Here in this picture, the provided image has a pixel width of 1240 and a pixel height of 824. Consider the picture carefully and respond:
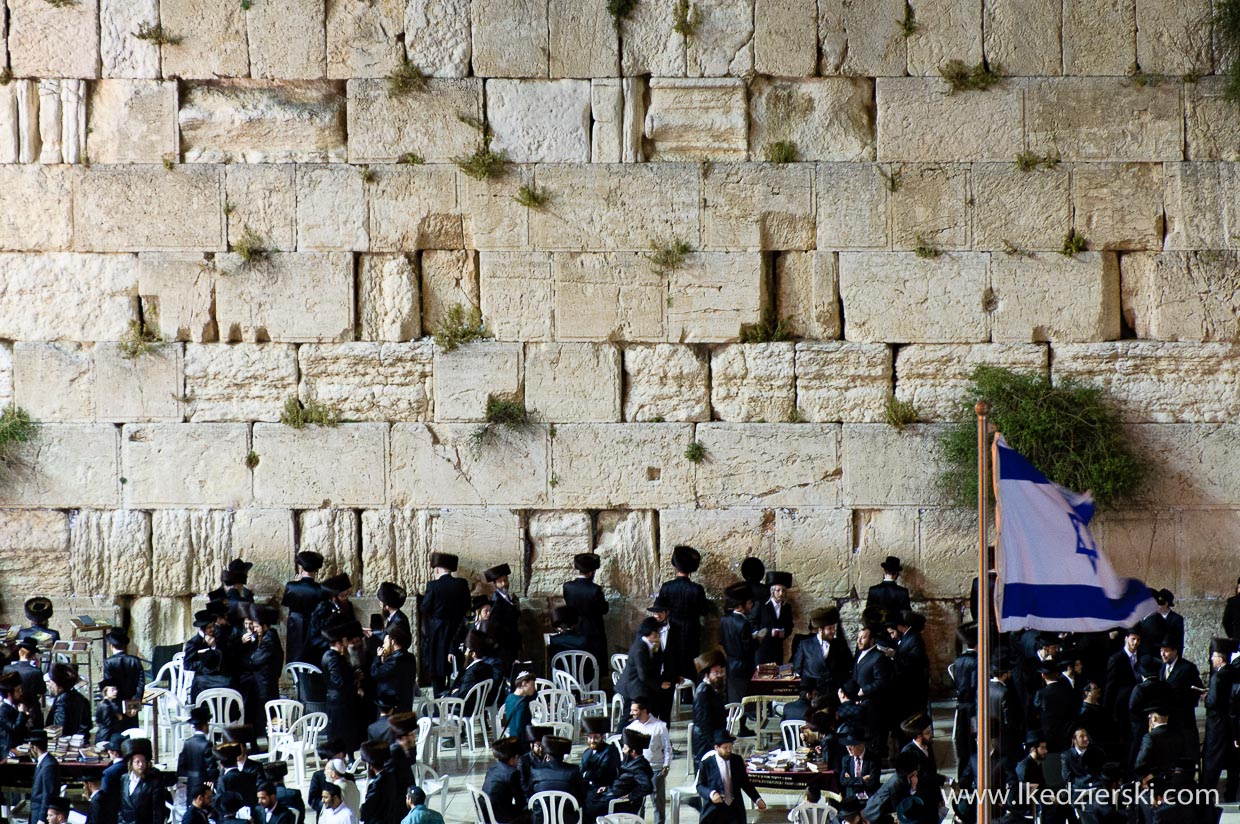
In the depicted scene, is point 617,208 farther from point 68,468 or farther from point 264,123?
point 68,468

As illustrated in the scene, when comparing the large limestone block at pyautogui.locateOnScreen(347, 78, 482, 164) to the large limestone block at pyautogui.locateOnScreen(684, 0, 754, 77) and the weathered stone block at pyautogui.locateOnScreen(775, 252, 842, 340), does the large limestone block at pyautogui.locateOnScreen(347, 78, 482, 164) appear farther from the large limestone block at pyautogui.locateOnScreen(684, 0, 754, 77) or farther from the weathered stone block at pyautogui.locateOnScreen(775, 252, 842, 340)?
the weathered stone block at pyautogui.locateOnScreen(775, 252, 842, 340)

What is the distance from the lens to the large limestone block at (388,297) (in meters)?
14.8

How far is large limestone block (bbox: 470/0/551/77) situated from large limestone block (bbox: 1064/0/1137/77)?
202 inches

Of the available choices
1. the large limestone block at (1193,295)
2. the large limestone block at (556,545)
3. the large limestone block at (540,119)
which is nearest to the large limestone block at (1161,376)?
the large limestone block at (1193,295)

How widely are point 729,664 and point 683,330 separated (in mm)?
3513

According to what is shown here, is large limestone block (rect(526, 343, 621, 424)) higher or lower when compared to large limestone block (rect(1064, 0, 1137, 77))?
lower

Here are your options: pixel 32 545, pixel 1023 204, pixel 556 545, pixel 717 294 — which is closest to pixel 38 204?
pixel 32 545

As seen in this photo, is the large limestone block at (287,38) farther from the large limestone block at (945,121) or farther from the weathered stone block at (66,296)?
the large limestone block at (945,121)

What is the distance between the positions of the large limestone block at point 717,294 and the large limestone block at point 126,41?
5.70 meters

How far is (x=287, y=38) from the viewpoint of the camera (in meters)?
14.8

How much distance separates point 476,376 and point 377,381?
1.00 metres

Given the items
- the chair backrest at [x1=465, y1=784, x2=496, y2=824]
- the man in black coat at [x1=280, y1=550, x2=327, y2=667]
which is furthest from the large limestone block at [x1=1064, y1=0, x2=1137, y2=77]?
the chair backrest at [x1=465, y1=784, x2=496, y2=824]

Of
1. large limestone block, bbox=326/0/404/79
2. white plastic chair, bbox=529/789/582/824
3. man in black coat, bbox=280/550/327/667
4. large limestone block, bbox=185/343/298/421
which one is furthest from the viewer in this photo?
large limestone block, bbox=185/343/298/421

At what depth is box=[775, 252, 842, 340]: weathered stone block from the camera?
14695 millimetres
